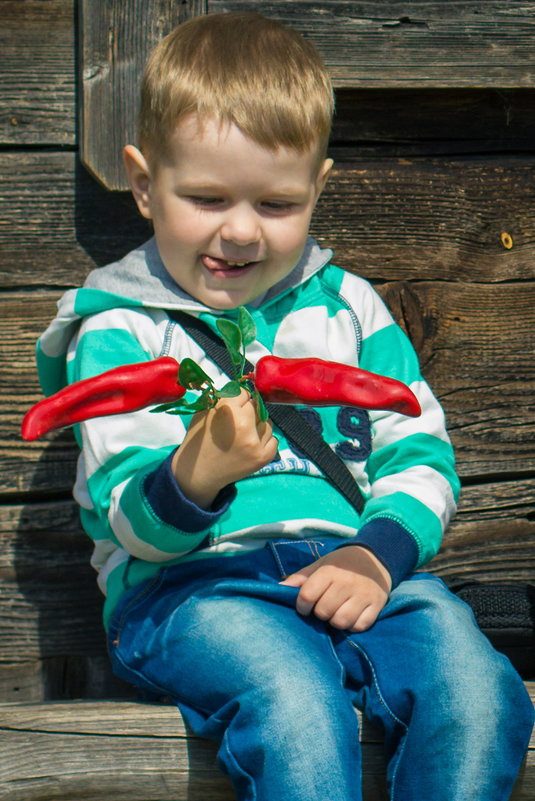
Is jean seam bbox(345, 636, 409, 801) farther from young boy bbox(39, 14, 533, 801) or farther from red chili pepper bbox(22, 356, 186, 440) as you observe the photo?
red chili pepper bbox(22, 356, 186, 440)

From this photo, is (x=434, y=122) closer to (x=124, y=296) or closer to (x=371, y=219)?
(x=371, y=219)

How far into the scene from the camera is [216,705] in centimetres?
150

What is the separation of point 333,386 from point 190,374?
0.69ft

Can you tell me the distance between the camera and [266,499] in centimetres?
175

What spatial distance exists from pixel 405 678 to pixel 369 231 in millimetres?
1192

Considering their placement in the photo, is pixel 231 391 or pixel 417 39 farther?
pixel 417 39

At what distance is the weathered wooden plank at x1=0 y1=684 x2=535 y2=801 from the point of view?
1.50 metres

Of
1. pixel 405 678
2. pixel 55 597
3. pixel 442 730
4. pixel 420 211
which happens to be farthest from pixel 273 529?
pixel 420 211

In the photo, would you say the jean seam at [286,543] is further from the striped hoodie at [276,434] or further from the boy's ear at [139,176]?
the boy's ear at [139,176]

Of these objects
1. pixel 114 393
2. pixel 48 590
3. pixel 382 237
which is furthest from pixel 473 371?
pixel 114 393

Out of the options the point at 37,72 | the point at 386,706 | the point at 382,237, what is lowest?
the point at 386,706

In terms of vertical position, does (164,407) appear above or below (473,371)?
above

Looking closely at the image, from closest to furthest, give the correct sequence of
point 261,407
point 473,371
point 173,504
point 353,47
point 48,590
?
point 261,407 → point 173,504 → point 353,47 → point 48,590 → point 473,371

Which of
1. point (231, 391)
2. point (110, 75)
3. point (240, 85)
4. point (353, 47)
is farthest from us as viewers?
point (353, 47)
